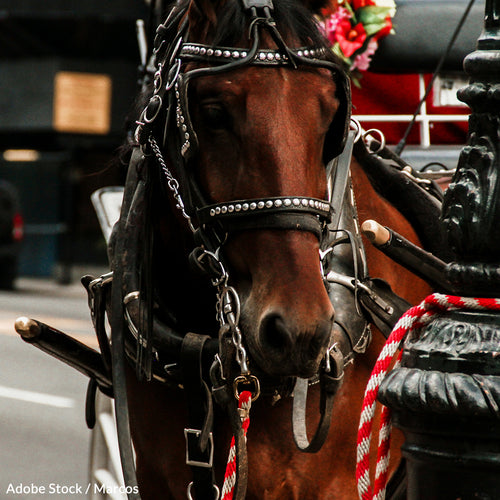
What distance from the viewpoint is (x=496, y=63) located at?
1854 mm

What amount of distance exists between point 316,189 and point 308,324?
41cm

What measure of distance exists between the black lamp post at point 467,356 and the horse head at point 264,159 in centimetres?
46

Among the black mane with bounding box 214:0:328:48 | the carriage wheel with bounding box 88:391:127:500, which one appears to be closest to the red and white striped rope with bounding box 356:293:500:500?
the black mane with bounding box 214:0:328:48

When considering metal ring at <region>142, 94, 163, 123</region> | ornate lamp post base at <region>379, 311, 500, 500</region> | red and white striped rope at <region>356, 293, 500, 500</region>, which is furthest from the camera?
metal ring at <region>142, 94, 163, 123</region>

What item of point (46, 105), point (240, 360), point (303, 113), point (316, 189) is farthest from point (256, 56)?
point (46, 105)

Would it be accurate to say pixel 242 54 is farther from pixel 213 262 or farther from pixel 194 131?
pixel 213 262

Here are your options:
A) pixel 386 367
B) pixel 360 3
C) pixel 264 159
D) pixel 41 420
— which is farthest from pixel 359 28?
pixel 41 420

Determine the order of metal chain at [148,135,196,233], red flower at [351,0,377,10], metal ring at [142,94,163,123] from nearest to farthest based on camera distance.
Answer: metal chain at [148,135,196,233] < metal ring at [142,94,163,123] < red flower at [351,0,377,10]

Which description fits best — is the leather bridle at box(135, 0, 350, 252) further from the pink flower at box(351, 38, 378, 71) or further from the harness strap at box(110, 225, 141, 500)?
the pink flower at box(351, 38, 378, 71)

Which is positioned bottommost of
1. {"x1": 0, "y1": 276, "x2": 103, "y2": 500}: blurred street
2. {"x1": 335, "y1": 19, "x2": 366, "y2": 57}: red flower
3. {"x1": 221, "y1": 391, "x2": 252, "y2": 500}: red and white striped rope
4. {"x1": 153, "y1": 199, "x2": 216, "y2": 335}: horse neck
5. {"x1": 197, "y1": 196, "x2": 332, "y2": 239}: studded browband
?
{"x1": 0, "y1": 276, "x2": 103, "y2": 500}: blurred street

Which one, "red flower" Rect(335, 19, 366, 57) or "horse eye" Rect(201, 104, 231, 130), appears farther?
"red flower" Rect(335, 19, 366, 57)

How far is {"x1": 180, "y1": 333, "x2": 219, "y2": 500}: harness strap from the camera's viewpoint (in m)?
2.71

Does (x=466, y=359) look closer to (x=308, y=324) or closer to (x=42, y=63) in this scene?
(x=308, y=324)

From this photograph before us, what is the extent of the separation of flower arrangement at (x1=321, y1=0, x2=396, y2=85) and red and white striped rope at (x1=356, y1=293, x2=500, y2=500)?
265cm
